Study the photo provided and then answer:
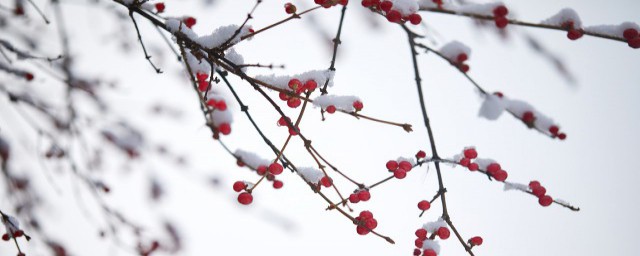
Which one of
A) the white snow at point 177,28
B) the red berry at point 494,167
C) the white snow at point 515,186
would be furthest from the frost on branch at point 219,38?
the white snow at point 515,186

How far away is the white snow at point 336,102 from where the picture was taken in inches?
58.3

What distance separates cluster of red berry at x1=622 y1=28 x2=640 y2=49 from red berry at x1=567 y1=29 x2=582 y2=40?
18 cm

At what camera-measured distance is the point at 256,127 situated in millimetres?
1433

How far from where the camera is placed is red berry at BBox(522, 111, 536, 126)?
4.16 ft

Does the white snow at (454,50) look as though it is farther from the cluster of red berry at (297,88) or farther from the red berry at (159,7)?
the red berry at (159,7)

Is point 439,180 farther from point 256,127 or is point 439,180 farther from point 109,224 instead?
point 109,224

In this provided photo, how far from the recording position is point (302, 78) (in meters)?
1.57

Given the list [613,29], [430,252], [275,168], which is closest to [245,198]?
[275,168]

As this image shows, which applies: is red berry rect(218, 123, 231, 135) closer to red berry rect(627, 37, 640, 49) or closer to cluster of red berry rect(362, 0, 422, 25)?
cluster of red berry rect(362, 0, 422, 25)

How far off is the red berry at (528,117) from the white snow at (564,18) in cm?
41

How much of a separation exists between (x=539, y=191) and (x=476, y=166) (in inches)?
12.3

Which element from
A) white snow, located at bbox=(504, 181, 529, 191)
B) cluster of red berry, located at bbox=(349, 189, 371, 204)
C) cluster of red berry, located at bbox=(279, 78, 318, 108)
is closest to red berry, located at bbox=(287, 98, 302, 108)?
cluster of red berry, located at bbox=(279, 78, 318, 108)

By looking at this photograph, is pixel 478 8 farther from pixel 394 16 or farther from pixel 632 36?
pixel 632 36

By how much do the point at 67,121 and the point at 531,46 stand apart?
3.54 meters
